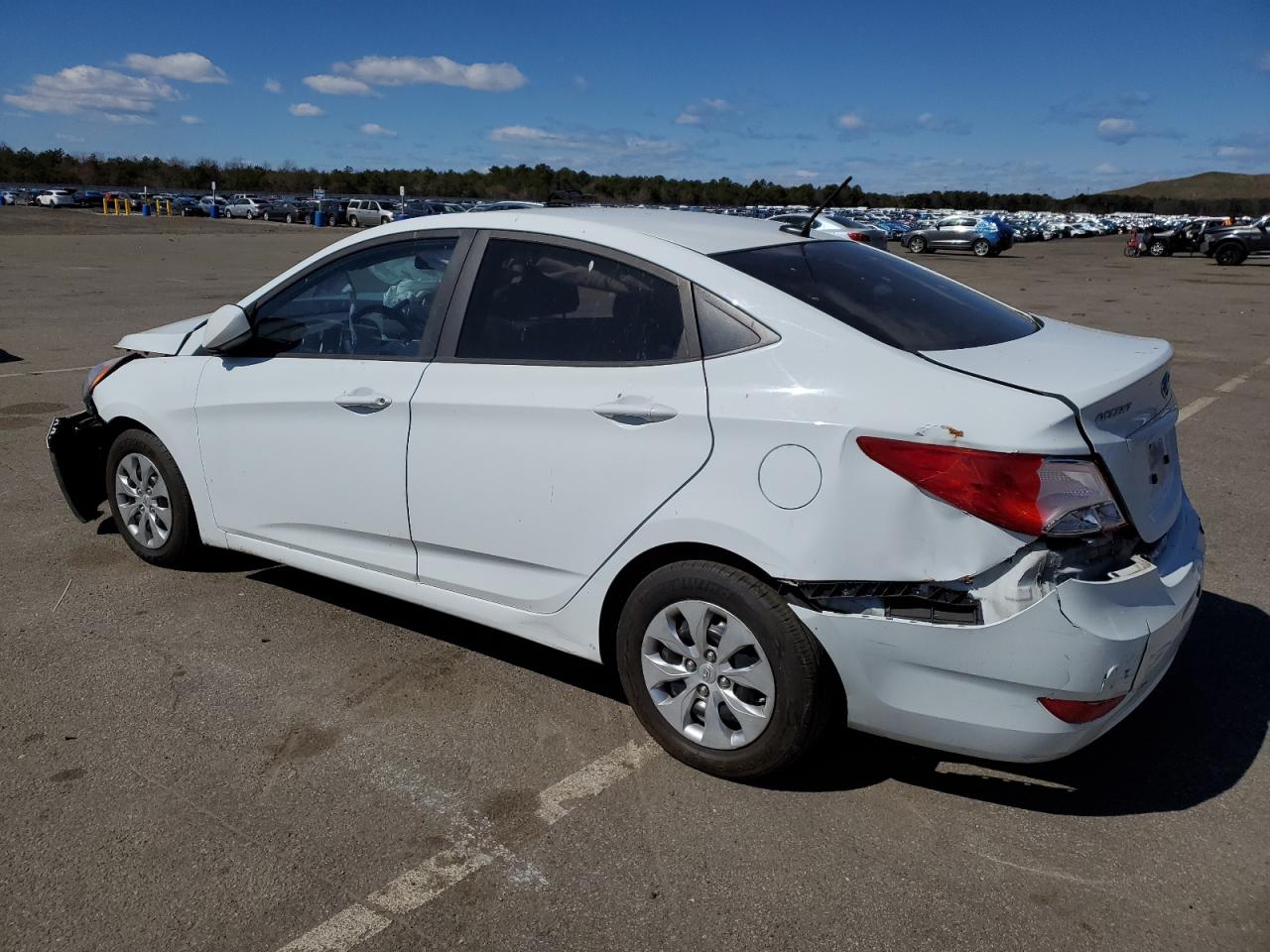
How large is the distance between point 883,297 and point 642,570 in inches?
49.1

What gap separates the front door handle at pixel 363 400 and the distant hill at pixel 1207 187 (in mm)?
192528

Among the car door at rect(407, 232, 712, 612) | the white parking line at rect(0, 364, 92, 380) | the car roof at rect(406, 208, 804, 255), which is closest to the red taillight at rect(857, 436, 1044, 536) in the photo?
the car door at rect(407, 232, 712, 612)

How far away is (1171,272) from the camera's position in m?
31.9

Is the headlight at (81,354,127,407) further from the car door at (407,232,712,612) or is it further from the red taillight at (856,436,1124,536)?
the red taillight at (856,436,1124,536)

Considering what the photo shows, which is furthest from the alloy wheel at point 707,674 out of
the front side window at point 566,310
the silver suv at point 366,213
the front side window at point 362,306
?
the silver suv at point 366,213

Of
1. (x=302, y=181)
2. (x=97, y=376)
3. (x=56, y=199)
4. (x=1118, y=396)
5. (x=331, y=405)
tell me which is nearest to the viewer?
(x=1118, y=396)

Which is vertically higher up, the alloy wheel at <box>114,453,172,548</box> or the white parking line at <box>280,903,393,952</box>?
the alloy wheel at <box>114,453,172,548</box>

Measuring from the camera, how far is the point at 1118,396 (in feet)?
9.75

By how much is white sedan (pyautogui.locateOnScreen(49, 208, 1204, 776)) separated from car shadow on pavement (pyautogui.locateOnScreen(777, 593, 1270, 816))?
1.42ft

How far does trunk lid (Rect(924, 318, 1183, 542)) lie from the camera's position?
2.87m

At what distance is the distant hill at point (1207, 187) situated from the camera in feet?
571

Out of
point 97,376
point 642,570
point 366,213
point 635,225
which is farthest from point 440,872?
point 366,213

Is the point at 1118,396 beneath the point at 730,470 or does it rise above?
above

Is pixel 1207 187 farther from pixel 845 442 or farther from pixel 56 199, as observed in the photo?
pixel 845 442
